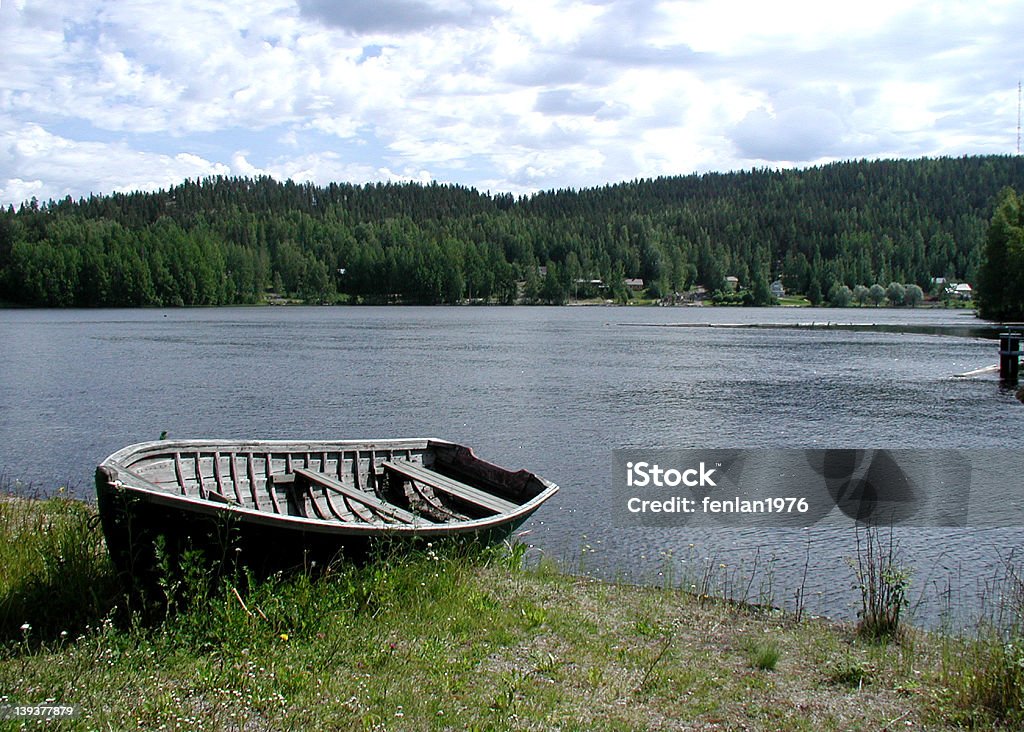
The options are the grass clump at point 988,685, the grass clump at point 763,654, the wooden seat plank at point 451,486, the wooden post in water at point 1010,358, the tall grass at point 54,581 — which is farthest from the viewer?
the wooden post in water at point 1010,358

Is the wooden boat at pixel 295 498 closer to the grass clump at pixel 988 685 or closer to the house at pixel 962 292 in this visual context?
the grass clump at pixel 988 685

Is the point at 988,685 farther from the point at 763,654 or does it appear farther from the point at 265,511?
the point at 265,511

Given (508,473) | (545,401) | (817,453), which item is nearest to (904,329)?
(545,401)

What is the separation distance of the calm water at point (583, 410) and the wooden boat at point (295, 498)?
2.03 m

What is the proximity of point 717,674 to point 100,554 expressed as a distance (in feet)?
23.2

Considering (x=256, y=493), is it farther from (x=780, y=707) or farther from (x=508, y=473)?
(x=780, y=707)

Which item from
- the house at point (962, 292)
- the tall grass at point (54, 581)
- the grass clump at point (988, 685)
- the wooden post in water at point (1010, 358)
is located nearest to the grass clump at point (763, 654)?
the grass clump at point (988, 685)

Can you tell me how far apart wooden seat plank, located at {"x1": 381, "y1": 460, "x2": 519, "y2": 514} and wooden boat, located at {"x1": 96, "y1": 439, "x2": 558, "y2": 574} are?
0.02 m

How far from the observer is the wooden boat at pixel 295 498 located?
9.13 metres

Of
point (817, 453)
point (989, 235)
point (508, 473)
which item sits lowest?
point (817, 453)

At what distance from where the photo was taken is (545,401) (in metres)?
36.6

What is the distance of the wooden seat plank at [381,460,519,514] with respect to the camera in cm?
1392

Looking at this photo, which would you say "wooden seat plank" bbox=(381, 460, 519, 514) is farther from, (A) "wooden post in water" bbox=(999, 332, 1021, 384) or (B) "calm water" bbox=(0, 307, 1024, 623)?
(A) "wooden post in water" bbox=(999, 332, 1021, 384)

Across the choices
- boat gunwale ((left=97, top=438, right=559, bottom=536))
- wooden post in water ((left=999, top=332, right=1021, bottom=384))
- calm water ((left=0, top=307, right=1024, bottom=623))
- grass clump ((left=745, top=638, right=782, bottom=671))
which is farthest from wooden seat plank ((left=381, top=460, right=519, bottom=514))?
wooden post in water ((left=999, top=332, right=1021, bottom=384))
